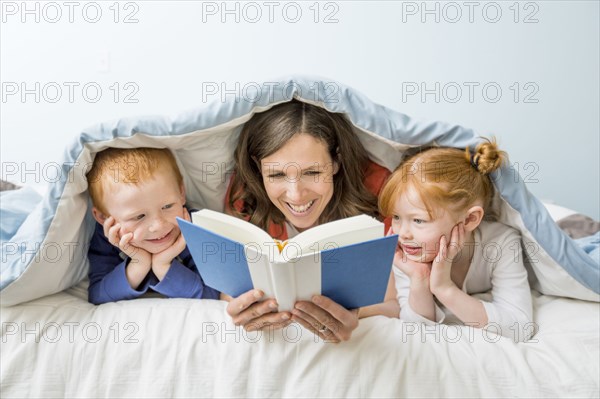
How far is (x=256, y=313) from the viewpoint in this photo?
87 cm

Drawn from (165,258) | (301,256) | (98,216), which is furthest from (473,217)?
(98,216)

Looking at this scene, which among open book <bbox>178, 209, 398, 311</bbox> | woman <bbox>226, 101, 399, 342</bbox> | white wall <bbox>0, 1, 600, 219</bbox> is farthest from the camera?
white wall <bbox>0, 1, 600, 219</bbox>

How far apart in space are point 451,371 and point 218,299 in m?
0.49

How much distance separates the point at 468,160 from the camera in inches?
38.5

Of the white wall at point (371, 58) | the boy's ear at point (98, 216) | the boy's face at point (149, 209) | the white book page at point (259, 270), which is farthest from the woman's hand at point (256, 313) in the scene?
the white wall at point (371, 58)

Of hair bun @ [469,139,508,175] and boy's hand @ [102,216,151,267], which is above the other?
hair bun @ [469,139,508,175]

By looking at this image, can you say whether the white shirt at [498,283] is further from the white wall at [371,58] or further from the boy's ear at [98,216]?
the white wall at [371,58]

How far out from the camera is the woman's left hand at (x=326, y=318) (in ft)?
2.76

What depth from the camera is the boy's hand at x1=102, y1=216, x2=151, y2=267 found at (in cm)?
99

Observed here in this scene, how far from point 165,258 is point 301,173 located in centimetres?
33

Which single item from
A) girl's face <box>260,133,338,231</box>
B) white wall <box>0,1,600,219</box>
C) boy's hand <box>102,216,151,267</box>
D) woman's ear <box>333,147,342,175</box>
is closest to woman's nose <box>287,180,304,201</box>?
girl's face <box>260,133,338,231</box>

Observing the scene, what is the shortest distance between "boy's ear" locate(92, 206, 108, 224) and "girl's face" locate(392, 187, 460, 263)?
1.98 feet

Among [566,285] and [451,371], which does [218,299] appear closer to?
[451,371]

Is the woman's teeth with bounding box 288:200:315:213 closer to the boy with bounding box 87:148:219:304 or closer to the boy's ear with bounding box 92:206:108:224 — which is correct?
the boy with bounding box 87:148:219:304
